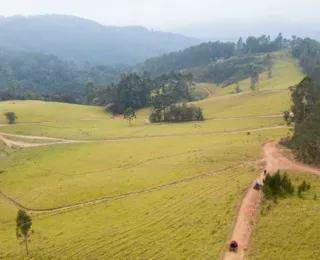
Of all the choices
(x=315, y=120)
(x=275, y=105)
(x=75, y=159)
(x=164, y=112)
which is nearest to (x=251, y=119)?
(x=275, y=105)

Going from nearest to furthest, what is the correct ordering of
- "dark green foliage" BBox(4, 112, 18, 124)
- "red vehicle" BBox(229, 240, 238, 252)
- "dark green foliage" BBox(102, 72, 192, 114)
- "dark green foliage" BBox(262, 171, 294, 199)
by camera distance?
"red vehicle" BBox(229, 240, 238, 252), "dark green foliage" BBox(262, 171, 294, 199), "dark green foliage" BBox(4, 112, 18, 124), "dark green foliage" BBox(102, 72, 192, 114)

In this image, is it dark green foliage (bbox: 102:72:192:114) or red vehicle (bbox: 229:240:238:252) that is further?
dark green foliage (bbox: 102:72:192:114)

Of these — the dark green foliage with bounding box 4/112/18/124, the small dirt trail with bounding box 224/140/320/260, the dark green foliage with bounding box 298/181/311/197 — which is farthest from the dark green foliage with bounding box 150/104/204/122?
the dark green foliage with bounding box 298/181/311/197

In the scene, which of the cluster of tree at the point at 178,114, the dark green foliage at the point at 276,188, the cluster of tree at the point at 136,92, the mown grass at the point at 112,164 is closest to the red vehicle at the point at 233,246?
the dark green foliage at the point at 276,188

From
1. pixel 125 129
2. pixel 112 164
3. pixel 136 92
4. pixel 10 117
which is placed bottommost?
pixel 112 164

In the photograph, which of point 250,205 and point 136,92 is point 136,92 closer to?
point 136,92

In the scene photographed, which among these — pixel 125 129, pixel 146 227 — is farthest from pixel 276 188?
pixel 125 129

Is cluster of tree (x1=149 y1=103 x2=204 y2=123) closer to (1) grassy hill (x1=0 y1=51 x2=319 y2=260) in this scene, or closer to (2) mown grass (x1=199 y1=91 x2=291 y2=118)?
(2) mown grass (x1=199 y1=91 x2=291 y2=118)
